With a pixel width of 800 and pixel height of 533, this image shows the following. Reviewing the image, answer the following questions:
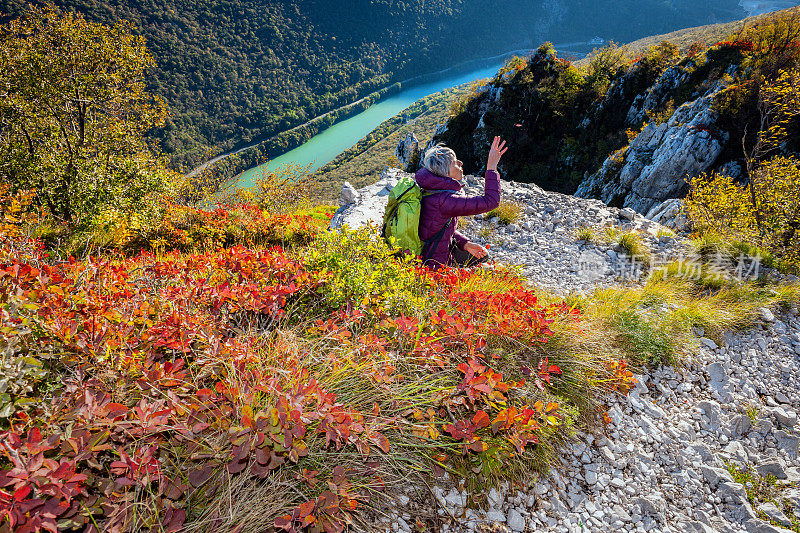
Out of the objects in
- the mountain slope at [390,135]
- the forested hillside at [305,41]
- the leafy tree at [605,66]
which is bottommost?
the mountain slope at [390,135]

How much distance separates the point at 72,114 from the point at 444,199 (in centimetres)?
1357

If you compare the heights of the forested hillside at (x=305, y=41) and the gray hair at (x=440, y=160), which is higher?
the forested hillside at (x=305, y=41)

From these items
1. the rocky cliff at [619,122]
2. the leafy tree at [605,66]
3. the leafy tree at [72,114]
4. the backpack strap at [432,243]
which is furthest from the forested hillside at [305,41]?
the backpack strap at [432,243]

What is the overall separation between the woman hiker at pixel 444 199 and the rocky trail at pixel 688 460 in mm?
2533

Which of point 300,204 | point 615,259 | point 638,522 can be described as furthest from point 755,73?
point 638,522

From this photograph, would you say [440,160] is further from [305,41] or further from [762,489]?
[305,41]

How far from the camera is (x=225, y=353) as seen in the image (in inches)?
88.7

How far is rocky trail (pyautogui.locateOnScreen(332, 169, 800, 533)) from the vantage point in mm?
2309

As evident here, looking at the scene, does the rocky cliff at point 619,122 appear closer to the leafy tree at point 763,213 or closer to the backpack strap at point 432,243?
the leafy tree at point 763,213

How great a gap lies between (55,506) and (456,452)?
6.60 ft

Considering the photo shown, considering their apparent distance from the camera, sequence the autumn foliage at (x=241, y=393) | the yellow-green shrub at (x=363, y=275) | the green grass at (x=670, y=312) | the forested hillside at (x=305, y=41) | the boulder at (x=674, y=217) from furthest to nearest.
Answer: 1. the forested hillside at (x=305, y=41)
2. the boulder at (x=674, y=217)
3. the green grass at (x=670, y=312)
4. the yellow-green shrub at (x=363, y=275)
5. the autumn foliage at (x=241, y=393)

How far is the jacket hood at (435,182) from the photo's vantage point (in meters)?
4.47

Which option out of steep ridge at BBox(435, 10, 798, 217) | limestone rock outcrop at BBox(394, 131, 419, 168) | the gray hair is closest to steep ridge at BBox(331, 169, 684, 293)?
the gray hair

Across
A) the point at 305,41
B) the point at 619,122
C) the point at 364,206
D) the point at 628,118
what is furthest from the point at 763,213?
the point at 305,41
